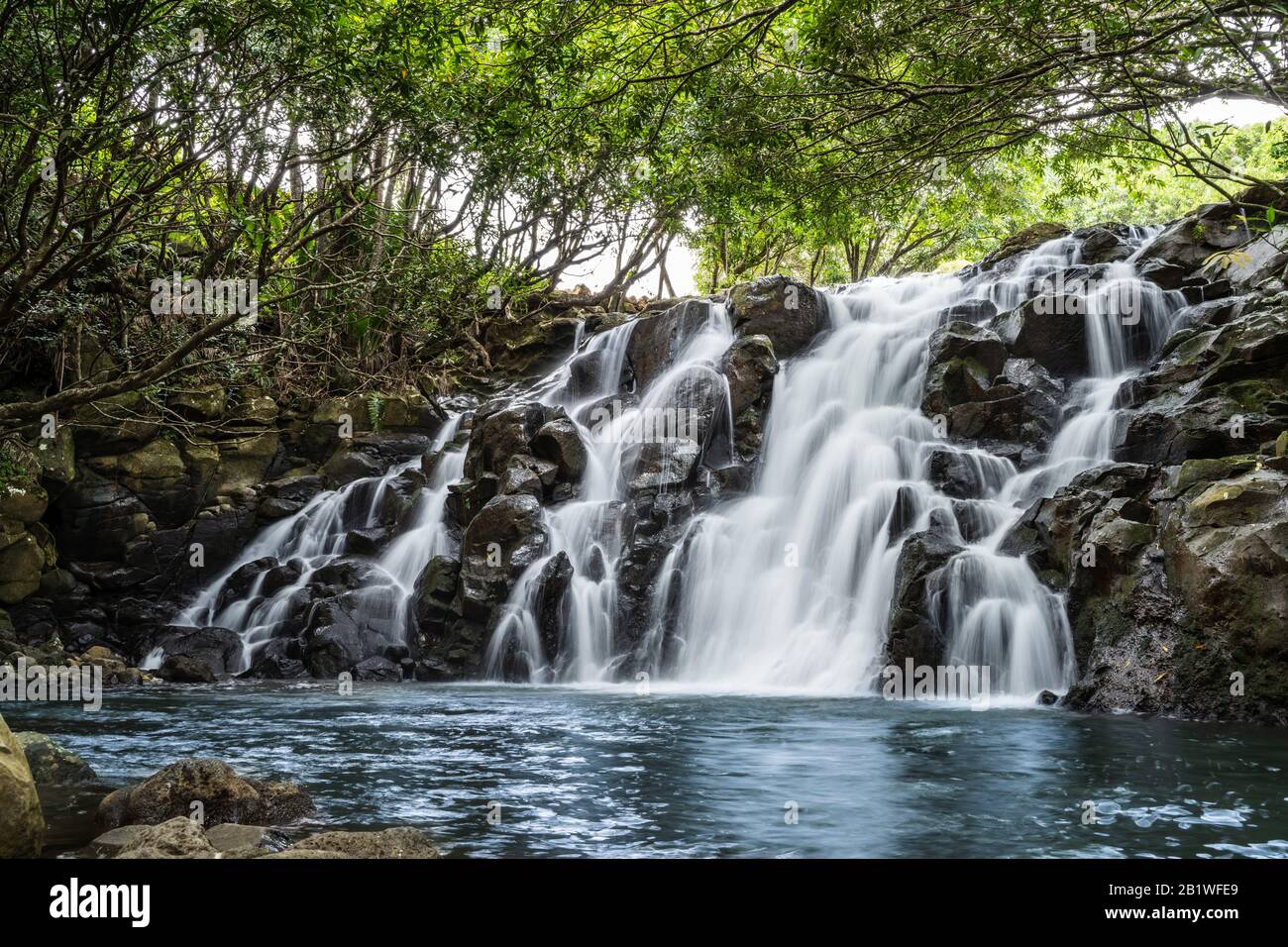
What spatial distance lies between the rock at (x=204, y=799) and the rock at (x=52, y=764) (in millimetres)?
1126

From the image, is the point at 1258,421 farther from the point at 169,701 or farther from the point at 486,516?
the point at 169,701

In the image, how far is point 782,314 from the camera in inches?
749

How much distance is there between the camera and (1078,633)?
10.1 m

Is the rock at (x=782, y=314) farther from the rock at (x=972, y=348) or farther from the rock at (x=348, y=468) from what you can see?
the rock at (x=348, y=468)

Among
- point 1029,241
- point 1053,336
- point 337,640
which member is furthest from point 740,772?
point 1029,241

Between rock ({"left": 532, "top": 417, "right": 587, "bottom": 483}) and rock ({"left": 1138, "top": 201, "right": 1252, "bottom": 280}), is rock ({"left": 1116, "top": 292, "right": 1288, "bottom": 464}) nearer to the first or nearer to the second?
rock ({"left": 1138, "top": 201, "right": 1252, "bottom": 280})

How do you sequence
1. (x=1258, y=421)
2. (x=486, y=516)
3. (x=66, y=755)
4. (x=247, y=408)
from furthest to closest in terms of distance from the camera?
(x=247, y=408)
(x=486, y=516)
(x=1258, y=421)
(x=66, y=755)

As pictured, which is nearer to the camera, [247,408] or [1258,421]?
[1258,421]

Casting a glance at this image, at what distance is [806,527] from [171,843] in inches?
437

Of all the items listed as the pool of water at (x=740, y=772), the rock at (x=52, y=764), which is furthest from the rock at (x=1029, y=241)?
the rock at (x=52, y=764)

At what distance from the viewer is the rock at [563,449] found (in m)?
16.7

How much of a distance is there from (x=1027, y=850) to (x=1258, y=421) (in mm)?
8151
